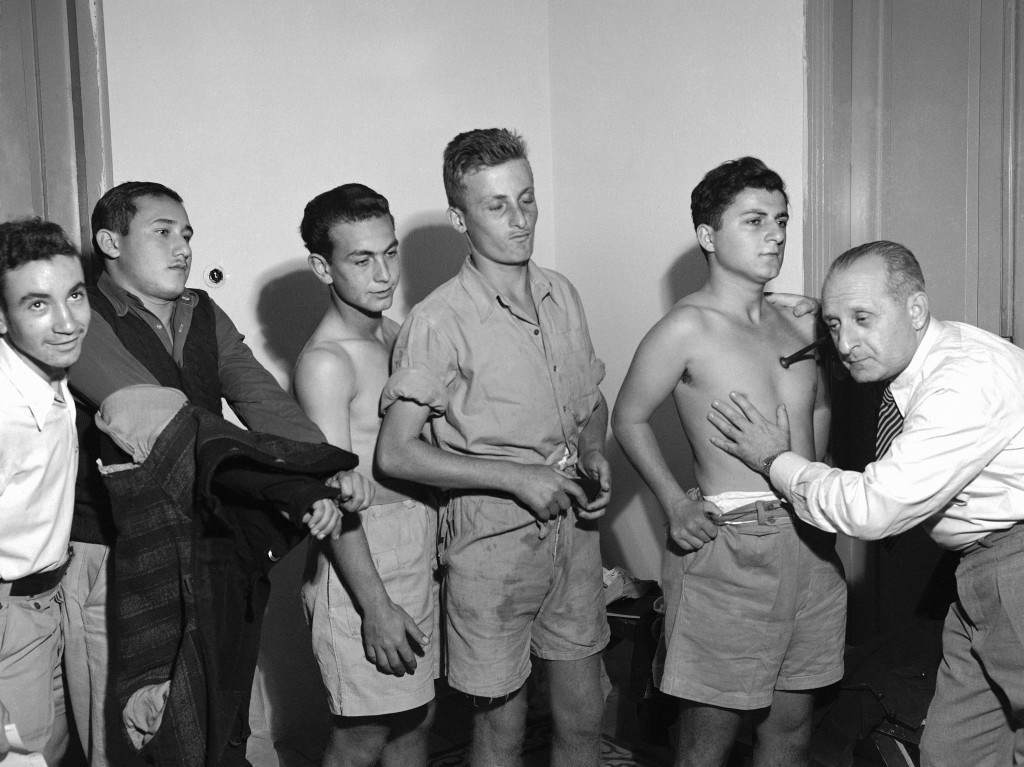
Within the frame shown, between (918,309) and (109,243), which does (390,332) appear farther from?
(918,309)

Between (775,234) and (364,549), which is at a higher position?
(775,234)

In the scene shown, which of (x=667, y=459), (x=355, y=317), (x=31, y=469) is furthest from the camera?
(x=667, y=459)

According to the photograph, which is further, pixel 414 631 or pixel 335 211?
pixel 335 211

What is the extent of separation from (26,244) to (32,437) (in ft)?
1.19

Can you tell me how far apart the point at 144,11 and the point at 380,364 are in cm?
137

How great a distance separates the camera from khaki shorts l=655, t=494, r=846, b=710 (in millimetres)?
2320

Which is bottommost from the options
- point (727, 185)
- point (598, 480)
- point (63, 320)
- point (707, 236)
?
point (598, 480)

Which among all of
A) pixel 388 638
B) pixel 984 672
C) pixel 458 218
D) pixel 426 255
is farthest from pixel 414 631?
pixel 426 255

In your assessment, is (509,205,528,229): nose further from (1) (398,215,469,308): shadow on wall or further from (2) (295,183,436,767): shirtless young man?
(1) (398,215,469,308): shadow on wall

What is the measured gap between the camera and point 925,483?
1.96 metres

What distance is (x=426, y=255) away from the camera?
3.61 meters

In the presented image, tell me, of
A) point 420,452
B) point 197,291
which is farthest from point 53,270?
point 420,452

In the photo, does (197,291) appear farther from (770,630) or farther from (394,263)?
(770,630)

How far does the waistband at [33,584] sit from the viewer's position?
1.96m
